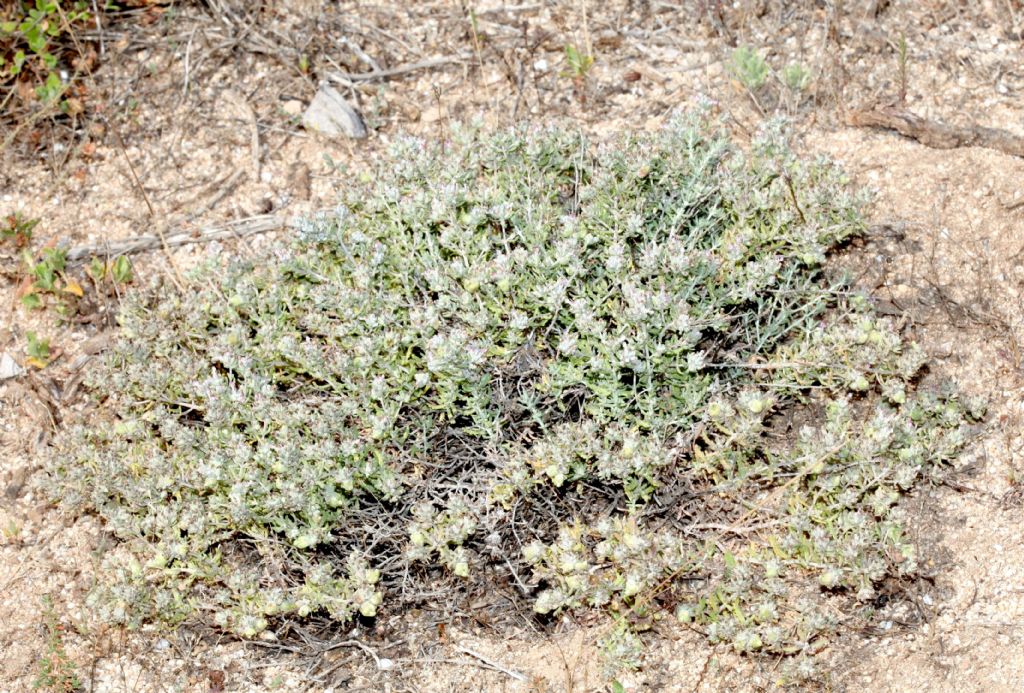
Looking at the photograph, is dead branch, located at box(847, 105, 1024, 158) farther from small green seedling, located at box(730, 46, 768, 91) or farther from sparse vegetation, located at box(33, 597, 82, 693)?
sparse vegetation, located at box(33, 597, 82, 693)

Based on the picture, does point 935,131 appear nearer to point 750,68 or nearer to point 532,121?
point 750,68

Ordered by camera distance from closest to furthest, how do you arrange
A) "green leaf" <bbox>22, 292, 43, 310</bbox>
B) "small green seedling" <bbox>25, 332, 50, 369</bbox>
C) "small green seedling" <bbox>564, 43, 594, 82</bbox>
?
"small green seedling" <bbox>25, 332, 50, 369</bbox> < "green leaf" <bbox>22, 292, 43, 310</bbox> < "small green seedling" <bbox>564, 43, 594, 82</bbox>

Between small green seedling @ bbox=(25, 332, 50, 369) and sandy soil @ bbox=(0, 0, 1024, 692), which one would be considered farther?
small green seedling @ bbox=(25, 332, 50, 369)

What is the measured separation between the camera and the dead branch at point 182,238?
5.00 m

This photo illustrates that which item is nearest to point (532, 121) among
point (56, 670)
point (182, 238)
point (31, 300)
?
point (182, 238)

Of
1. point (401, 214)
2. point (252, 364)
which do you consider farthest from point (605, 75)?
point (252, 364)

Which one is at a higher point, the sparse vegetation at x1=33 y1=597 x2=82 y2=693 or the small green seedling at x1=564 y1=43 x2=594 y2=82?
the small green seedling at x1=564 y1=43 x2=594 y2=82

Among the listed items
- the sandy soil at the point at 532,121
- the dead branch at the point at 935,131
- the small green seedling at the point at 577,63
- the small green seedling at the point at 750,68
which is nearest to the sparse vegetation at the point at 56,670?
the sandy soil at the point at 532,121

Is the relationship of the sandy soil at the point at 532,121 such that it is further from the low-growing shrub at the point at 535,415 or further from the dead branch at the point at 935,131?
the low-growing shrub at the point at 535,415

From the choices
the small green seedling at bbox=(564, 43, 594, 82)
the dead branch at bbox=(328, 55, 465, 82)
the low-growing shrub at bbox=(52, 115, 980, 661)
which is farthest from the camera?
the dead branch at bbox=(328, 55, 465, 82)

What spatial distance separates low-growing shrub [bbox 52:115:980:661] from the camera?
3.50 meters

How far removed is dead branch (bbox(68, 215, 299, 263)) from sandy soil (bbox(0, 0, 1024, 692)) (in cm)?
5

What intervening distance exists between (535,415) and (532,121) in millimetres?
1888

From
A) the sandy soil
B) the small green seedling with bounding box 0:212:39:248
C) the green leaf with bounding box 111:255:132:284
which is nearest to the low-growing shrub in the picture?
the sandy soil
